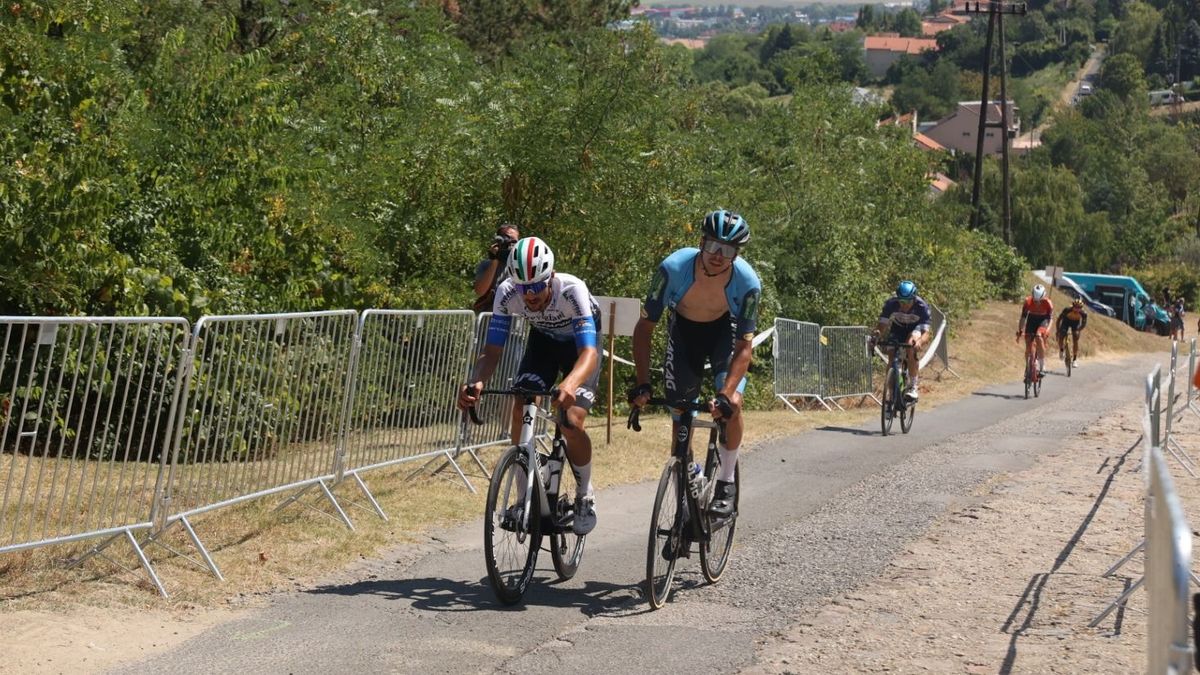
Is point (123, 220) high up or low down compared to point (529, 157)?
down

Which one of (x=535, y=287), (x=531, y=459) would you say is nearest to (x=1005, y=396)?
(x=535, y=287)

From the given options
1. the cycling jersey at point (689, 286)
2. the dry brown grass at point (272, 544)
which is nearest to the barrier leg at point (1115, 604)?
the cycling jersey at point (689, 286)

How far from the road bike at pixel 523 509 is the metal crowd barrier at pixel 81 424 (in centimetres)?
178

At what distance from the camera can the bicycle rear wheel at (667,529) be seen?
26.4ft

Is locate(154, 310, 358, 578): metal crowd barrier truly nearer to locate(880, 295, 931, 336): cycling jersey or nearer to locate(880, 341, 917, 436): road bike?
locate(880, 341, 917, 436): road bike

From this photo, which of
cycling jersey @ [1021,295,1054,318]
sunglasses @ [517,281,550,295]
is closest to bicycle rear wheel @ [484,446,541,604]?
sunglasses @ [517,281,550,295]

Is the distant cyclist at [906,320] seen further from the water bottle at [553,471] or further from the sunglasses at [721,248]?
the water bottle at [553,471]

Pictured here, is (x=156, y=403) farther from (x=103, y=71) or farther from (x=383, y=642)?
(x=103, y=71)

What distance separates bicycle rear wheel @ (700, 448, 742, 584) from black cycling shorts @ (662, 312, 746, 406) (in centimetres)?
44

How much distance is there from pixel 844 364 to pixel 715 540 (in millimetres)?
16758

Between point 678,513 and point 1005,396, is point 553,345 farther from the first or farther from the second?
point 1005,396

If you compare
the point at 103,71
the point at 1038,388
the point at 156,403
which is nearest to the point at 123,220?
the point at 103,71

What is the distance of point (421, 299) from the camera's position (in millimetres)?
16469

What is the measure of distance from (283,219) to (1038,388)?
1699cm
